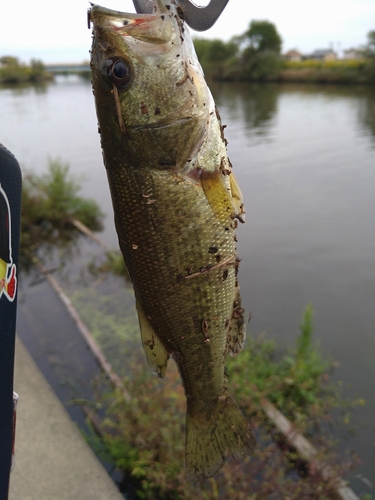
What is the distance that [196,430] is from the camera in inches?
65.8

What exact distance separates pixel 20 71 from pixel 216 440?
66.4 m

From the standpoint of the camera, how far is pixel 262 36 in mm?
51531

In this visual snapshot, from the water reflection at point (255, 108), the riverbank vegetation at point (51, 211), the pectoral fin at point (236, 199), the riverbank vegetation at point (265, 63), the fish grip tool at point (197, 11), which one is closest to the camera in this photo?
the fish grip tool at point (197, 11)

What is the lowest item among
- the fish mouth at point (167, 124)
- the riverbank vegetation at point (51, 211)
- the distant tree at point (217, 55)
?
the riverbank vegetation at point (51, 211)

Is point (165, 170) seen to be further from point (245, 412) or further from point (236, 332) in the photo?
point (245, 412)

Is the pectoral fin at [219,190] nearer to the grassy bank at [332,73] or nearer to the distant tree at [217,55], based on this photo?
the grassy bank at [332,73]

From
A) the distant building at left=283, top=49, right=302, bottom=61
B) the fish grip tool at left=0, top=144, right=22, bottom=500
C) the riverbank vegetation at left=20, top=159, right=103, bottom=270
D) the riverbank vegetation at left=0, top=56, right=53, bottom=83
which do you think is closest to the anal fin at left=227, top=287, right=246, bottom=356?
the fish grip tool at left=0, top=144, right=22, bottom=500

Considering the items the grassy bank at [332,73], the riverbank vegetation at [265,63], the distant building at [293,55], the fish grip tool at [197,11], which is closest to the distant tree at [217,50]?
the riverbank vegetation at [265,63]

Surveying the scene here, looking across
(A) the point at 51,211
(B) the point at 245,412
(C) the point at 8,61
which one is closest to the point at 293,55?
(C) the point at 8,61

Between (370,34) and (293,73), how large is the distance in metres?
8.04

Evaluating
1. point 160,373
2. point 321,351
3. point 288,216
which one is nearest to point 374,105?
point 288,216

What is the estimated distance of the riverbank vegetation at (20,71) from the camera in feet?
181

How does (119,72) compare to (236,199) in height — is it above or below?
above

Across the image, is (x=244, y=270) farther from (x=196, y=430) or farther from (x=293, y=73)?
(x=293, y=73)
